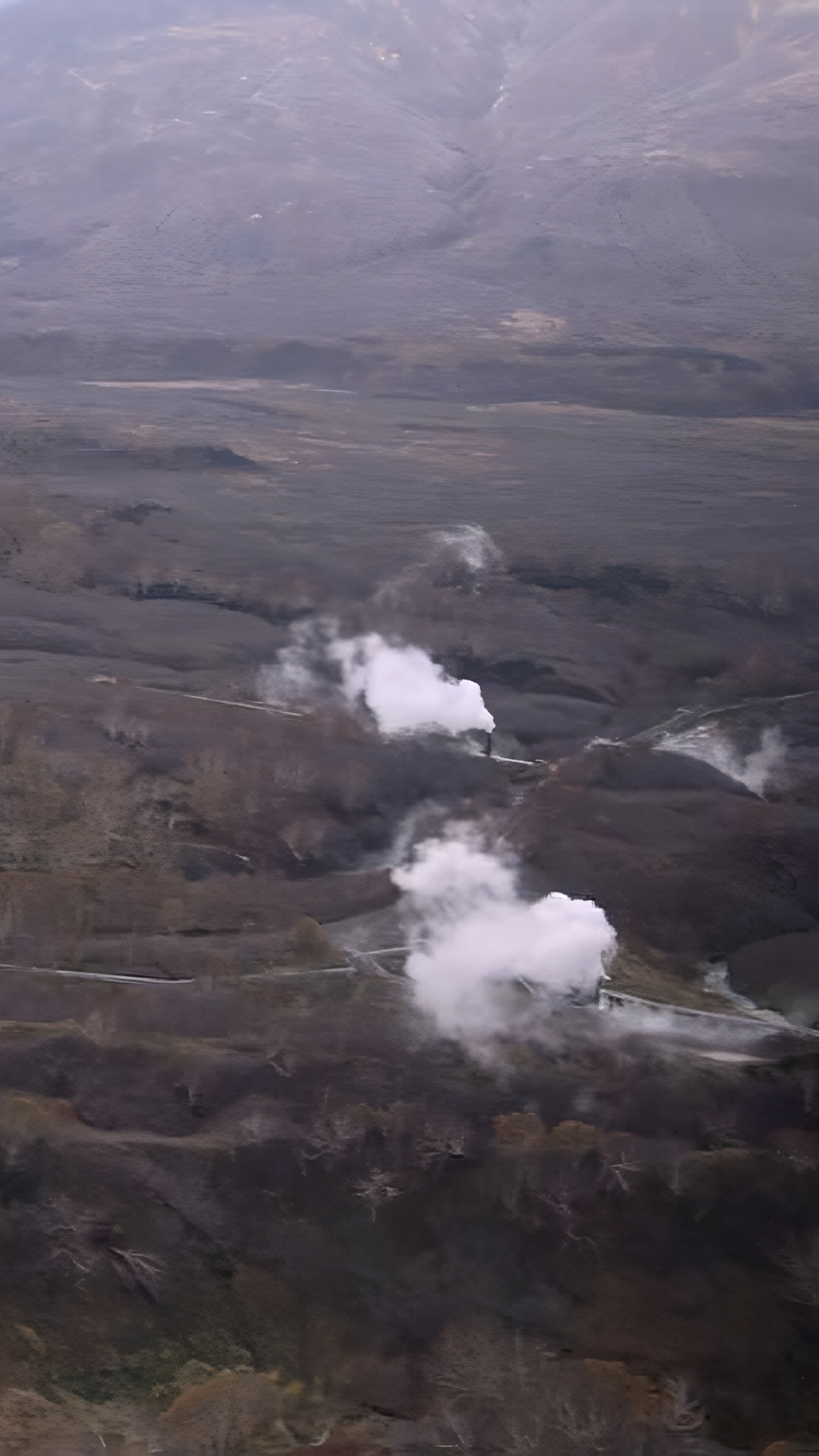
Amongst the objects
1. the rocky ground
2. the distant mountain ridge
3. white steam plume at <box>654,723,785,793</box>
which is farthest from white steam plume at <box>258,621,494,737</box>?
the distant mountain ridge

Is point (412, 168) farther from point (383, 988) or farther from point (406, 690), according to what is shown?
point (383, 988)

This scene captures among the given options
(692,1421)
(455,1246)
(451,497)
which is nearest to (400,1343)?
(455,1246)

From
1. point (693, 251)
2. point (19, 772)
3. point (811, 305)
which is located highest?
point (693, 251)

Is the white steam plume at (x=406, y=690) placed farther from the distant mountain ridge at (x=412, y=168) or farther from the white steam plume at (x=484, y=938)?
the distant mountain ridge at (x=412, y=168)

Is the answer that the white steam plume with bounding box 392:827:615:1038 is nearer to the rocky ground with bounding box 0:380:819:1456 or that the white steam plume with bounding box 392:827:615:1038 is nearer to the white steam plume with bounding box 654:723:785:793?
the rocky ground with bounding box 0:380:819:1456

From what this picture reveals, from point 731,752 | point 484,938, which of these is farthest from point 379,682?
point 731,752

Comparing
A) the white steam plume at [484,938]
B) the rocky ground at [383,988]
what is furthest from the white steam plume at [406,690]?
the white steam plume at [484,938]

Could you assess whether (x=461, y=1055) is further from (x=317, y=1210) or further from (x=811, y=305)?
(x=811, y=305)

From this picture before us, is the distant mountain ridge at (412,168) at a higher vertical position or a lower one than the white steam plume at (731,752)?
higher
